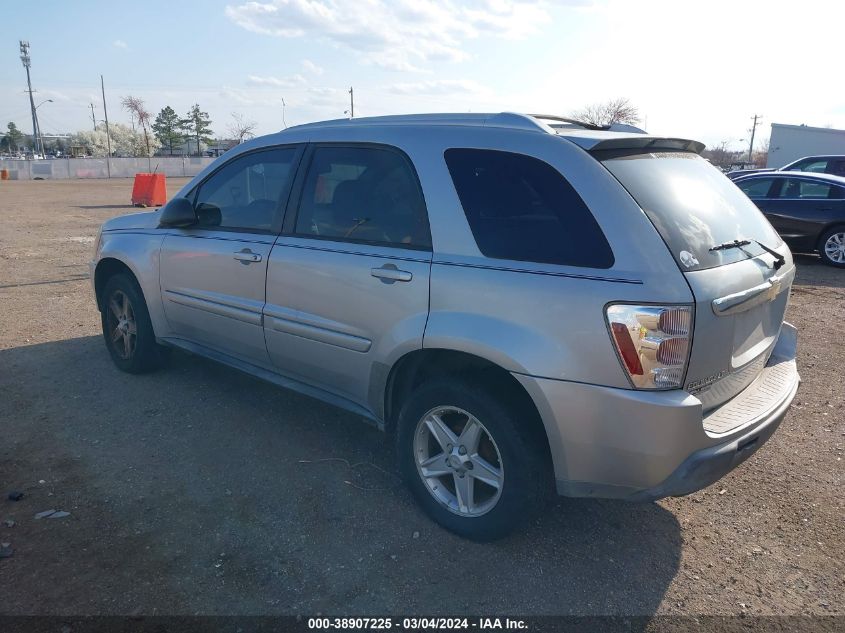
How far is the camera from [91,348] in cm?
593

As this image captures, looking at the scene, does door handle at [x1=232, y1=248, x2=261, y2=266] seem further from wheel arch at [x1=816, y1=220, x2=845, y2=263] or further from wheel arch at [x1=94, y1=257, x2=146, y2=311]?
wheel arch at [x1=816, y1=220, x2=845, y2=263]

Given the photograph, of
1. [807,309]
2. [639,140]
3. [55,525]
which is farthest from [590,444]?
[807,309]

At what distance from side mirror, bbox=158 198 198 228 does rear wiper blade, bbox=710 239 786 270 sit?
3.24 m

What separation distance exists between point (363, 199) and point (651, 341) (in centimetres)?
176

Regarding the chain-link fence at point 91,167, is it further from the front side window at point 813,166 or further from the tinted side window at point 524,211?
the tinted side window at point 524,211

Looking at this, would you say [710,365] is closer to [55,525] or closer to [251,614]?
[251,614]

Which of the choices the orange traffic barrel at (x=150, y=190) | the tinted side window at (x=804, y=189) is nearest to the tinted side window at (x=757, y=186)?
the tinted side window at (x=804, y=189)

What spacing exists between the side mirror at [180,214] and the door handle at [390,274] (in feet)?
5.71

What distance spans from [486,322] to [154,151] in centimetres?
10041

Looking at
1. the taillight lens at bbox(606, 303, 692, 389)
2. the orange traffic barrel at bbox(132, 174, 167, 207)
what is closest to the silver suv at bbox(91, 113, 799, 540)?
the taillight lens at bbox(606, 303, 692, 389)

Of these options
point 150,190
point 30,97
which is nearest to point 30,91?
point 30,97

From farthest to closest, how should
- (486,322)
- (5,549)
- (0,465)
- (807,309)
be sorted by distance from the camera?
1. (807,309)
2. (0,465)
3. (5,549)
4. (486,322)

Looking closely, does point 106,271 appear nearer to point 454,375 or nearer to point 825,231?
point 454,375

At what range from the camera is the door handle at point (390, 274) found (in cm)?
316
